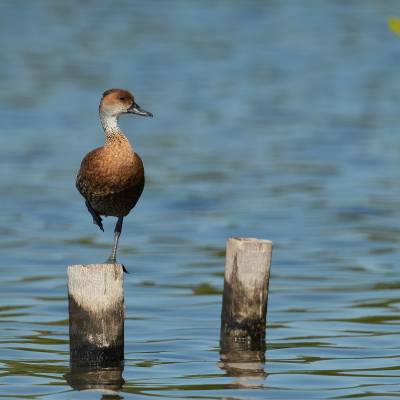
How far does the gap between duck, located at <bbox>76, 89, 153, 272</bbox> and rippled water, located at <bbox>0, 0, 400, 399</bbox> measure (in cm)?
147

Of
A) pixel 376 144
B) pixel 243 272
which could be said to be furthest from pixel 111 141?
pixel 376 144

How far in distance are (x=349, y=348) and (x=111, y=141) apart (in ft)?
10.5

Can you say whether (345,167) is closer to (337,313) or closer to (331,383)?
(337,313)

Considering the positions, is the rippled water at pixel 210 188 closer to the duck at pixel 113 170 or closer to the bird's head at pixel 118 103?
the duck at pixel 113 170

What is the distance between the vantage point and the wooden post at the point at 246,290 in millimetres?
11688

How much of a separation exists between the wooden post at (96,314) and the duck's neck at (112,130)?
1054 millimetres

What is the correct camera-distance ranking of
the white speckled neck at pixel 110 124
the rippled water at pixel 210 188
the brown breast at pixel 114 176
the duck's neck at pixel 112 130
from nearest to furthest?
the brown breast at pixel 114 176 < the duck's neck at pixel 112 130 < the white speckled neck at pixel 110 124 < the rippled water at pixel 210 188

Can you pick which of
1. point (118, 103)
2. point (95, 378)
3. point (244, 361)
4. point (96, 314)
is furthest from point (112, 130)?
point (244, 361)

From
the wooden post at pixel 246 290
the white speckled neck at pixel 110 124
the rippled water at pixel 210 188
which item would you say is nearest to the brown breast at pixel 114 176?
the white speckled neck at pixel 110 124

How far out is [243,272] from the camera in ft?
38.6

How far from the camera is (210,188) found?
79.2ft

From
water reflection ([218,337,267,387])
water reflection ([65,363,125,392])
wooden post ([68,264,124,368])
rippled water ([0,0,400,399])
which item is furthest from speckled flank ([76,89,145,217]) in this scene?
water reflection ([218,337,267,387])

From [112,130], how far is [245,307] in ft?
6.69

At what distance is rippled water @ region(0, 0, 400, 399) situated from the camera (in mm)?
12234
